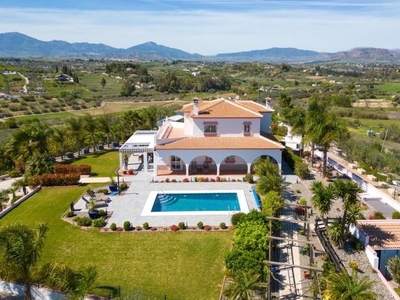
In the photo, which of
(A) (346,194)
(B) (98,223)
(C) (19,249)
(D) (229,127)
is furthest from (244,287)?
(D) (229,127)

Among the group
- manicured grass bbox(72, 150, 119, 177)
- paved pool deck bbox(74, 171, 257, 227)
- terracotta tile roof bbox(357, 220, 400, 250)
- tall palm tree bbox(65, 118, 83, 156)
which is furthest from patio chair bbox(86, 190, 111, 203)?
terracotta tile roof bbox(357, 220, 400, 250)

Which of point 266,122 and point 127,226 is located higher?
point 266,122

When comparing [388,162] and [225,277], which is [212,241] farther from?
[388,162]

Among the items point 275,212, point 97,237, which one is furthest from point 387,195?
point 97,237

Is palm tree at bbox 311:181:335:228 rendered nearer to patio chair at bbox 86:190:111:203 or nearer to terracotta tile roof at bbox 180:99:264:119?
terracotta tile roof at bbox 180:99:264:119

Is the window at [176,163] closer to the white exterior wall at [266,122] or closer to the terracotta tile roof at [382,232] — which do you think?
the white exterior wall at [266,122]

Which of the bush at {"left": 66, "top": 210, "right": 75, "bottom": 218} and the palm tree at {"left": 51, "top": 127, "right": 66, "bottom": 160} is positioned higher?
the palm tree at {"left": 51, "top": 127, "right": 66, "bottom": 160}

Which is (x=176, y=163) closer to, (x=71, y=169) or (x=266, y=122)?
(x=71, y=169)
